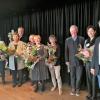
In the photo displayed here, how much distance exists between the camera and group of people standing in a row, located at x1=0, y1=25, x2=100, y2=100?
187 inches

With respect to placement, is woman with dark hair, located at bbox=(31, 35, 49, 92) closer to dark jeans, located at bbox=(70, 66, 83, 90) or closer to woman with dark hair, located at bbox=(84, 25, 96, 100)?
dark jeans, located at bbox=(70, 66, 83, 90)

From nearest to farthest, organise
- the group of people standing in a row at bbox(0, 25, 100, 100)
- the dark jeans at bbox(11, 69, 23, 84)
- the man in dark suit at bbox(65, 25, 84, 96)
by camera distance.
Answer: the group of people standing in a row at bbox(0, 25, 100, 100) < the man in dark suit at bbox(65, 25, 84, 96) < the dark jeans at bbox(11, 69, 23, 84)

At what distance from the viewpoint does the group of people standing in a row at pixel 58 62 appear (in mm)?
4754

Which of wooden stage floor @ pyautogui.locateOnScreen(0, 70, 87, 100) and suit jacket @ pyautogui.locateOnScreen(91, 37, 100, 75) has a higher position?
suit jacket @ pyautogui.locateOnScreen(91, 37, 100, 75)

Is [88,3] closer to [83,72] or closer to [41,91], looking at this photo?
[83,72]

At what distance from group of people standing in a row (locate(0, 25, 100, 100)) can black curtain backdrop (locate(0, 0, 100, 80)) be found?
1.62 feet

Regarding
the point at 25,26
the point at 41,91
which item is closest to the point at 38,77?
the point at 41,91

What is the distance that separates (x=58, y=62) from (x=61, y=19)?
3.47 ft

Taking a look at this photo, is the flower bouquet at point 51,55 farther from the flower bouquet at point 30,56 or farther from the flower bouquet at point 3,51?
the flower bouquet at point 3,51

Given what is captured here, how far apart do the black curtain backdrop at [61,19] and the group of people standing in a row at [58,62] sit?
1.62ft

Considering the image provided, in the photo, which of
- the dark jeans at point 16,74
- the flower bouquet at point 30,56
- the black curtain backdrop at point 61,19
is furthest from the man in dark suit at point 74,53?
the dark jeans at point 16,74

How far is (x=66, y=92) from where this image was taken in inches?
212

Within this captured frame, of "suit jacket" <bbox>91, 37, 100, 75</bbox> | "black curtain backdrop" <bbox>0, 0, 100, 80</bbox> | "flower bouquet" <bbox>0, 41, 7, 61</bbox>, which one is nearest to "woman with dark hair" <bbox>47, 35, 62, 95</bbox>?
"black curtain backdrop" <bbox>0, 0, 100, 80</bbox>

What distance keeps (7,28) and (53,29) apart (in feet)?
7.45
